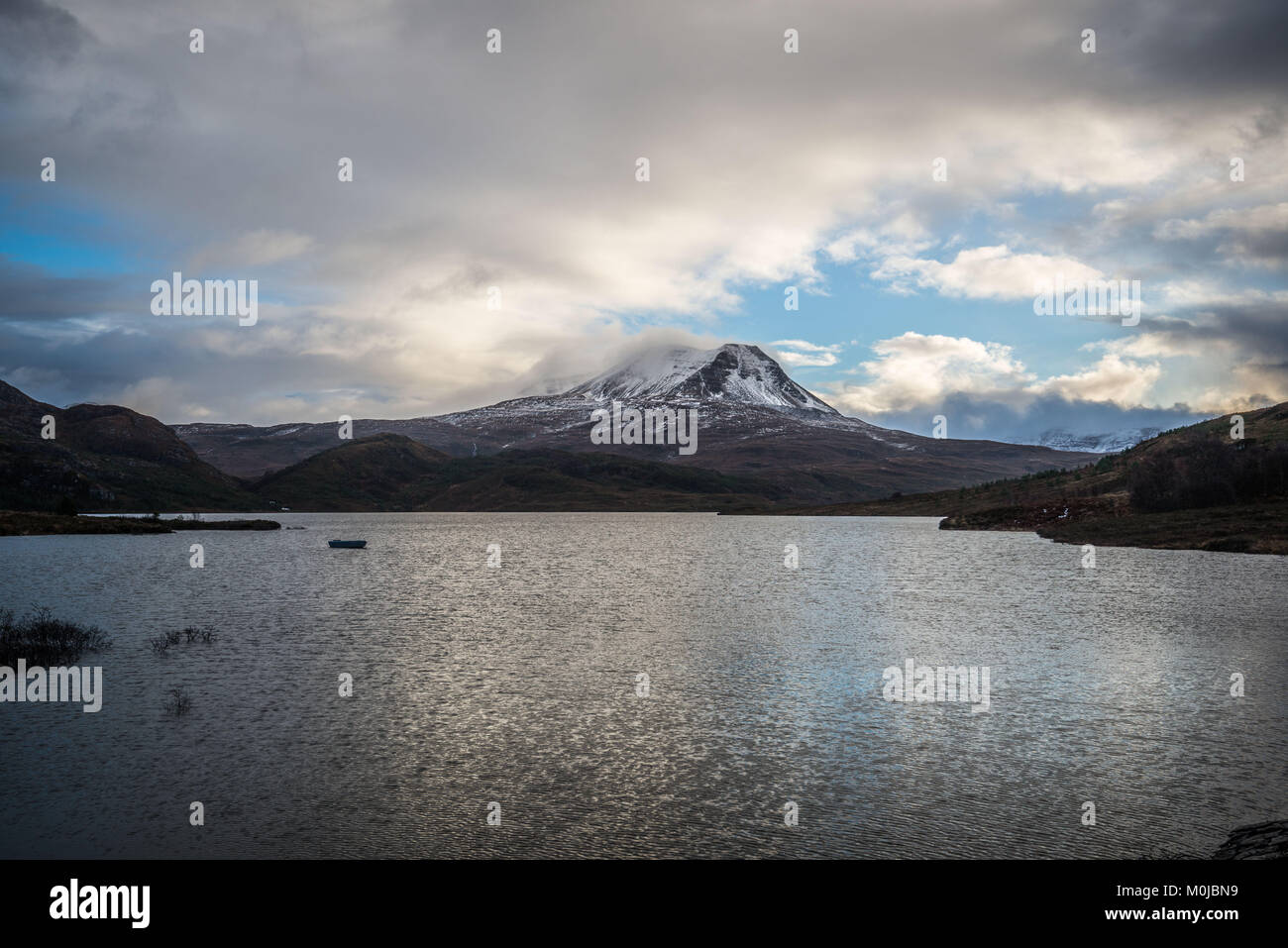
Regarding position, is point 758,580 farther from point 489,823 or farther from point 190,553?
point 190,553

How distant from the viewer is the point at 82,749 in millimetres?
22500

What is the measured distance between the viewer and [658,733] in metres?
24.5

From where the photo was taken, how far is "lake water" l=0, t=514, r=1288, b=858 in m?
16.9
